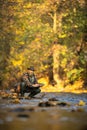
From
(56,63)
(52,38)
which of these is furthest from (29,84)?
(56,63)

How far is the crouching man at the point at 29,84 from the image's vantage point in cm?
2147

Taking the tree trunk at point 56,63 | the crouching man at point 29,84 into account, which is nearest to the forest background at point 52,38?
the tree trunk at point 56,63

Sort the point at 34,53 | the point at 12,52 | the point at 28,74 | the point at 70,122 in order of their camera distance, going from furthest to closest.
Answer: the point at 12,52
the point at 34,53
the point at 28,74
the point at 70,122

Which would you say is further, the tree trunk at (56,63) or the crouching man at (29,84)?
the tree trunk at (56,63)

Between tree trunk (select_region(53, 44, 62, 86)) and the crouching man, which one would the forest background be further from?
the crouching man

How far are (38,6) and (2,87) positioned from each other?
6868 mm

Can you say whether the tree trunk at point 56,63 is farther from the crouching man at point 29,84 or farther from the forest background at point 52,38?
the crouching man at point 29,84

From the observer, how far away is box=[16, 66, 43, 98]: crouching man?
70.4 feet

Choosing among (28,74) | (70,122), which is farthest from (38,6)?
(70,122)

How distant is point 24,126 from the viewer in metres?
9.62

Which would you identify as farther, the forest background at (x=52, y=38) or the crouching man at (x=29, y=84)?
the forest background at (x=52, y=38)

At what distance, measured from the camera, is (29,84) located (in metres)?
21.5

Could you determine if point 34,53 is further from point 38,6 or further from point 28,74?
point 28,74

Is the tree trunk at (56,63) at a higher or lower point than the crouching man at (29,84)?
lower
